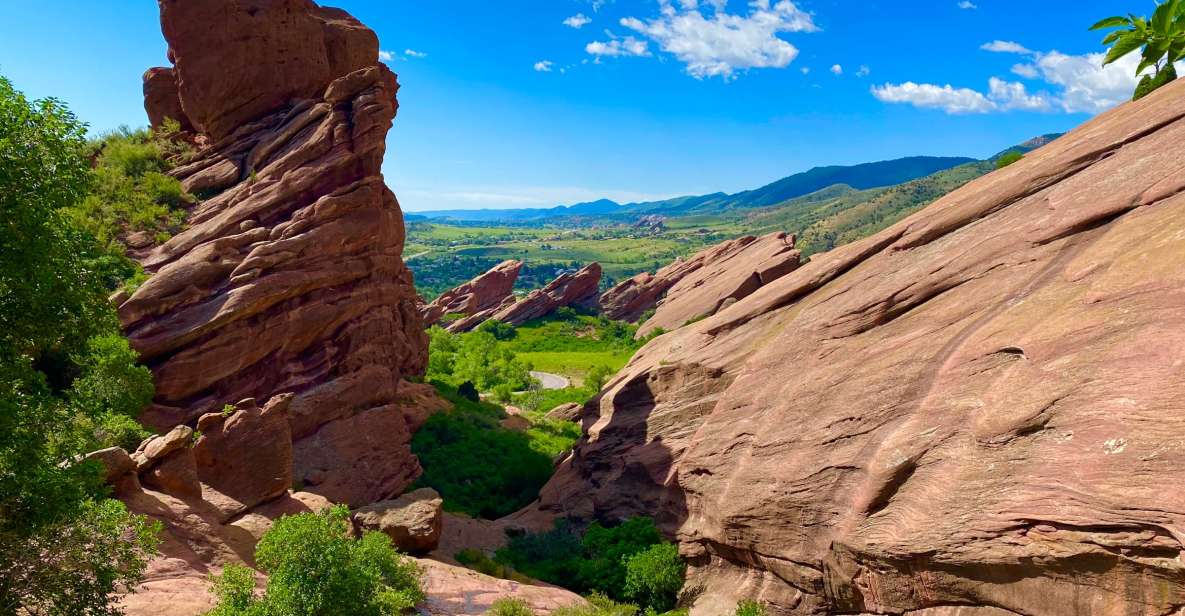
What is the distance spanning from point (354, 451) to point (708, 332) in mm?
25814

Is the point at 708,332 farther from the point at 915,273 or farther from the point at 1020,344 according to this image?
the point at 1020,344

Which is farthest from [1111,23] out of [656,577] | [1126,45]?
[656,577]

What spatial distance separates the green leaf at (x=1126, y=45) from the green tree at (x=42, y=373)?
142 feet

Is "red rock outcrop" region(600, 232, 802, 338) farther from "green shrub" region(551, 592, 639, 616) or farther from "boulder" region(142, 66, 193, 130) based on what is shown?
"boulder" region(142, 66, 193, 130)

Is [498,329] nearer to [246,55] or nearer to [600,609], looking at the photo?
[246,55]

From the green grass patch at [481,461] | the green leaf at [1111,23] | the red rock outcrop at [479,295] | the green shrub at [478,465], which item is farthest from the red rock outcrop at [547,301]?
the green leaf at [1111,23]

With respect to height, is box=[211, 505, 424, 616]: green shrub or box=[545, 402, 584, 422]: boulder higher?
box=[211, 505, 424, 616]: green shrub

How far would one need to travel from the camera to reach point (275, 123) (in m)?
49.4

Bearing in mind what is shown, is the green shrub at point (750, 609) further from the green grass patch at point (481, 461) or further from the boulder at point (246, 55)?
the boulder at point (246, 55)

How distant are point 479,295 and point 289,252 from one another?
111 meters

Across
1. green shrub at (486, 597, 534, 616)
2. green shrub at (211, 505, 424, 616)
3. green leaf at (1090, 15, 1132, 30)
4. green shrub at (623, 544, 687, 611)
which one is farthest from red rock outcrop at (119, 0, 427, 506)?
green leaf at (1090, 15, 1132, 30)

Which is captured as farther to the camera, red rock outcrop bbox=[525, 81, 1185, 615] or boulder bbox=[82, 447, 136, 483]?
boulder bbox=[82, 447, 136, 483]

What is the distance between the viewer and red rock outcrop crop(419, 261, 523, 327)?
14688 centimetres

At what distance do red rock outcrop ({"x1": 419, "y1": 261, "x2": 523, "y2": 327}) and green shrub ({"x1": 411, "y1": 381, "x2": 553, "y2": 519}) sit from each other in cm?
9079
